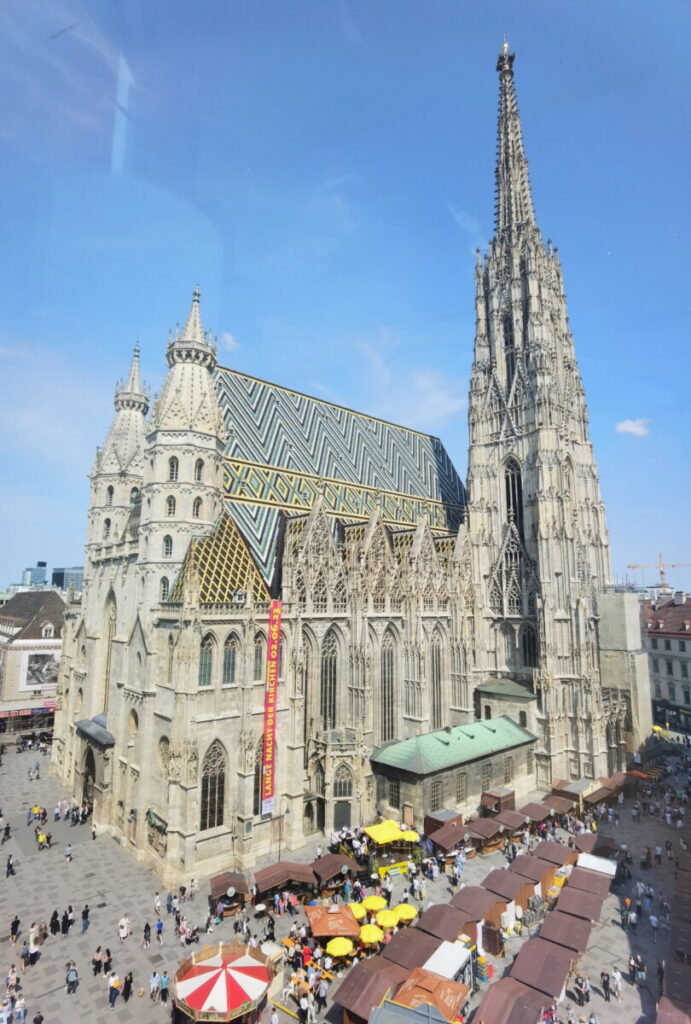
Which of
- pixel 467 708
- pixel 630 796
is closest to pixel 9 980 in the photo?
pixel 467 708

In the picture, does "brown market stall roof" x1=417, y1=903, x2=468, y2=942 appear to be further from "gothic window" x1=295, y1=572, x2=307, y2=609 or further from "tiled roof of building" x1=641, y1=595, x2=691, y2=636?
"tiled roof of building" x1=641, y1=595, x2=691, y2=636

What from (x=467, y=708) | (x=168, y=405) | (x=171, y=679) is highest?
(x=168, y=405)

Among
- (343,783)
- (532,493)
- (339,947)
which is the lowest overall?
(339,947)

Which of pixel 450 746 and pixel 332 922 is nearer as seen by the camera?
pixel 332 922

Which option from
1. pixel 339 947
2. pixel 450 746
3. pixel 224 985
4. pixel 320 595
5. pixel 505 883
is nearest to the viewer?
pixel 224 985

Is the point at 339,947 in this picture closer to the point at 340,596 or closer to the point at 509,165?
the point at 340,596

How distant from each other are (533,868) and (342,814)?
48.3 feet

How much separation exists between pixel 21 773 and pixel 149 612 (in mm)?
28795

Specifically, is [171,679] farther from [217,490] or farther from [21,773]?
[21,773]

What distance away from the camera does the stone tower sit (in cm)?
5084

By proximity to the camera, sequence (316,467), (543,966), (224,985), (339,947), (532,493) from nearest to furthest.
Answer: (224,985) → (543,966) → (339,947) → (316,467) → (532,493)

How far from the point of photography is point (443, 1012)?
19.6 metres

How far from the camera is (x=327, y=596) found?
43.7m

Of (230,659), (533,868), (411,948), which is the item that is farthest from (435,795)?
(230,659)
